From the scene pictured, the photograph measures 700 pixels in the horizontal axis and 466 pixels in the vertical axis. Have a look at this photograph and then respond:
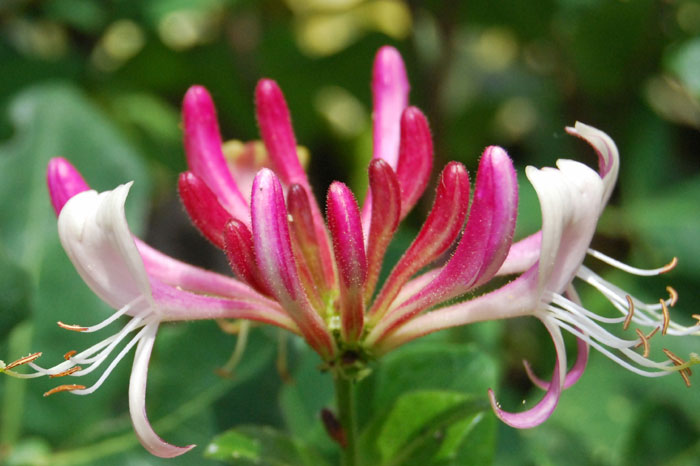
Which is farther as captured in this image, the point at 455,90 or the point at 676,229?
the point at 455,90

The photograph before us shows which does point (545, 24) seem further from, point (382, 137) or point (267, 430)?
point (267, 430)

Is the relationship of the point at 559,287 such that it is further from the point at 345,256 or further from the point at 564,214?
the point at 345,256

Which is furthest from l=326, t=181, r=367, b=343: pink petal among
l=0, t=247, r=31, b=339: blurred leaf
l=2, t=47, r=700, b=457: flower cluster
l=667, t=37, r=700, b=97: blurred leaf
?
l=667, t=37, r=700, b=97: blurred leaf

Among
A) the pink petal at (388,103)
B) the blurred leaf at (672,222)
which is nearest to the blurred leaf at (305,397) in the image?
the pink petal at (388,103)

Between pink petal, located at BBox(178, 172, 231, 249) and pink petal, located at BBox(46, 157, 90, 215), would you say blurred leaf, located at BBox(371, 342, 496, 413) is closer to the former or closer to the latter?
pink petal, located at BBox(178, 172, 231, 249)

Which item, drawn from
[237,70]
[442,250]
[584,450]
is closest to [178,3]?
[237,70]

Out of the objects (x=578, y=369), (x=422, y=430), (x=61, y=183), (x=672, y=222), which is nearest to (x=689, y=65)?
(x=672, y=222)

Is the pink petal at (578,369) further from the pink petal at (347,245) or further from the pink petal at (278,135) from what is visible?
the pink petal at (278,135)
